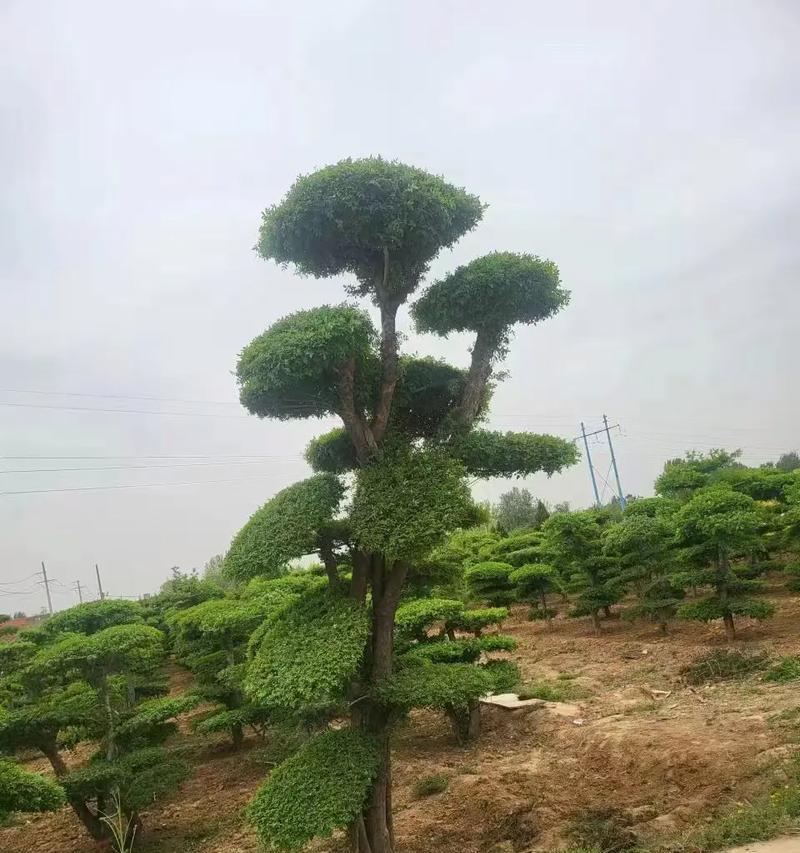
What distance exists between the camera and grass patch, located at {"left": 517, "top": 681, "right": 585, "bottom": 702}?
10195 mm

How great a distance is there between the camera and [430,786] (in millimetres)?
7762

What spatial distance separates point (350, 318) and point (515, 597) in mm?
14189

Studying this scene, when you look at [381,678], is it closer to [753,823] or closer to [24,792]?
[753,823]

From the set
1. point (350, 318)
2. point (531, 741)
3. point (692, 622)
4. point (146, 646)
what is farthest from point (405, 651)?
point (692, 622)

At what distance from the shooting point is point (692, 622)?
539 inches

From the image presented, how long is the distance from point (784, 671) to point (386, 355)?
7386mm

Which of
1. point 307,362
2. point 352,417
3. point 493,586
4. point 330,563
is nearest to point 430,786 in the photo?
point 330,563

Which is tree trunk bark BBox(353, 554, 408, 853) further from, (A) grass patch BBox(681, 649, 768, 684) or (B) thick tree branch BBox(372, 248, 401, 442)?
(A) grass patch BBox(681, 649, 768, 684)

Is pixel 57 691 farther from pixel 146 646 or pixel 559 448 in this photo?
pixel 559 448

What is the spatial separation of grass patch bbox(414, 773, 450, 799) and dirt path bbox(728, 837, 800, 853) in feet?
12.5

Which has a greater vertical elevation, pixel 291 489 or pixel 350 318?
pixel 350 318

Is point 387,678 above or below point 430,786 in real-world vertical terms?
above

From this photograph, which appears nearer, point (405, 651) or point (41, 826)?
point (405, 651)

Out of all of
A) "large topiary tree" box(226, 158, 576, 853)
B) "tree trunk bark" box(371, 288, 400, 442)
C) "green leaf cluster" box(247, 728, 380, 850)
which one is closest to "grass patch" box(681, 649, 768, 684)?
"large topiary tree" box(226, 158, 576, 853)
